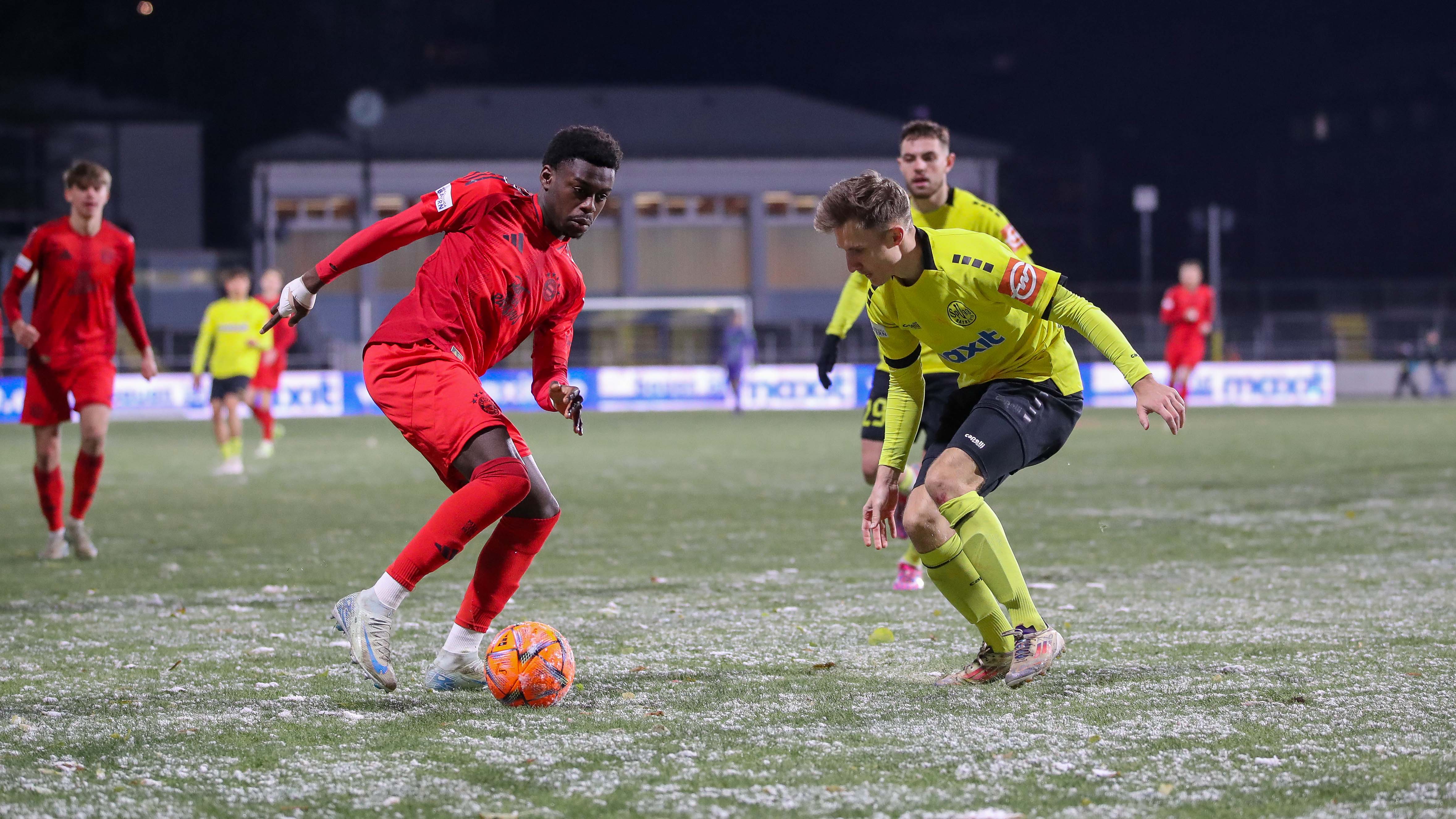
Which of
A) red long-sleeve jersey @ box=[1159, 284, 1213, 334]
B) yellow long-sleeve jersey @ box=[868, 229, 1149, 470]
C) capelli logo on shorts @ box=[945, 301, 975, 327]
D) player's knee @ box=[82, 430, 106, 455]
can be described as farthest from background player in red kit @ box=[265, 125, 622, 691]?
red long-sleeve jersey @ box=[1159, 284, 1213, 334]

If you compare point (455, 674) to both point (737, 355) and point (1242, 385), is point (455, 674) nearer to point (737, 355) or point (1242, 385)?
point (737, 355)

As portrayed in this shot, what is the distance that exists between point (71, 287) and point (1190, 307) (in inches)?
630

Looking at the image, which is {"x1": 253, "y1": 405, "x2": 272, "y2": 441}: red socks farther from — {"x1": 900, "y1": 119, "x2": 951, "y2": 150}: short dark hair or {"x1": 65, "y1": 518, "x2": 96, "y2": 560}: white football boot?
{"x1": 900, "y1": 119, "x2": 951, "y2": 150}: short dark hair

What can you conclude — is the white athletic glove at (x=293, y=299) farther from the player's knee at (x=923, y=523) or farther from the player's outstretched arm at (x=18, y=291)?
the player's outstretched arm at (x=18, y=291)

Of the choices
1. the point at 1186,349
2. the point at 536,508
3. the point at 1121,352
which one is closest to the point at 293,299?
the point at 536,508

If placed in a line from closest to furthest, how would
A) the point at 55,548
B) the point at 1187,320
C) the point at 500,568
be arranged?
the point at 500,568
the point at 55,548
the point at 1187,320

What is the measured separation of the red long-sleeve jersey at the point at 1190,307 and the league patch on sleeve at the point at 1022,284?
16704mm

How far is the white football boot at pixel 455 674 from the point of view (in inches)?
182

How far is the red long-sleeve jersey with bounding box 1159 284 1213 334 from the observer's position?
2045cm

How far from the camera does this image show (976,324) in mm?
4754

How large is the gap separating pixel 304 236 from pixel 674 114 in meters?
12.5

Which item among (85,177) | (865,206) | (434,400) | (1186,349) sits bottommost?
(1186,349)

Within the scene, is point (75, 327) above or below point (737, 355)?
above

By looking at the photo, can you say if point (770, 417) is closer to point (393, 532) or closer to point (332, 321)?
point (393, 532)
